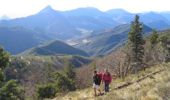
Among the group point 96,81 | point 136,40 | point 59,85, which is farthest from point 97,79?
point 59,85

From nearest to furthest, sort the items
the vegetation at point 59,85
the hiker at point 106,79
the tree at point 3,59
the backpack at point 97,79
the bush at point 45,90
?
1. the hiker at point 106,79
2. the backpack at point 97,79
3. the tree at point 3,59
4. the bush at point 45,90
5. the vegetation at point 59,85

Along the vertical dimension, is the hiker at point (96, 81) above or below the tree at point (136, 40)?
above

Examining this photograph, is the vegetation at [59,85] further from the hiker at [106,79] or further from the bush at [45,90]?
the hiker at [106,79]

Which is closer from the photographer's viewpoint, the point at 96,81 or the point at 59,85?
the point at 96,81

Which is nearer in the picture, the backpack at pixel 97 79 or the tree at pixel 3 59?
the backpack at pixel 97 79

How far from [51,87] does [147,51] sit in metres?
42.5

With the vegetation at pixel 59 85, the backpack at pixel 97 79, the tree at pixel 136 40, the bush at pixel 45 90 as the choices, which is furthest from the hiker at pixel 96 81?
the tree at pixel 136 40

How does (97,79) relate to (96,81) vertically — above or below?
above

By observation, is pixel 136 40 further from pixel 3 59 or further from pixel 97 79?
pixel 97 79

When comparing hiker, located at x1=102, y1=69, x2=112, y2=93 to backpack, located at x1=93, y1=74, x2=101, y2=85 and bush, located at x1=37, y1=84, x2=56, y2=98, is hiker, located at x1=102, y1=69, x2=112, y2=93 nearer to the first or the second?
backpack, located at x1=93, y1=74, x2=101, y2=85

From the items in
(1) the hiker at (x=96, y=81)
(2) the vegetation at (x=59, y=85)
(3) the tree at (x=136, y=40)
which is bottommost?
(2) the vegetation at (x=59, y=85)

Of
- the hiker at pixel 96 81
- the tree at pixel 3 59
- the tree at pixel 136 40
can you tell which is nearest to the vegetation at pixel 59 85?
the tree at pixel 136 40

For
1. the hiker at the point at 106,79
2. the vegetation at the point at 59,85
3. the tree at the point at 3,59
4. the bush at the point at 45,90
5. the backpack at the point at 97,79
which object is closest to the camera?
the hiker at the point at 106,79

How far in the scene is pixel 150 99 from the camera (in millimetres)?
15078
